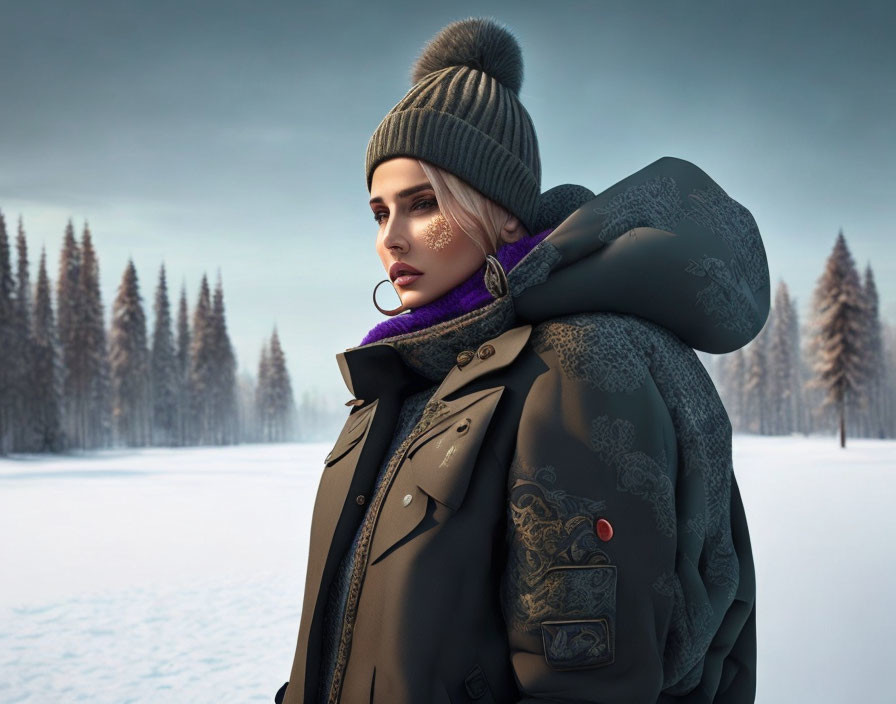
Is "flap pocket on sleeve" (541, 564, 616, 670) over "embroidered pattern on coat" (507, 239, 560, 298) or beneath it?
beneath

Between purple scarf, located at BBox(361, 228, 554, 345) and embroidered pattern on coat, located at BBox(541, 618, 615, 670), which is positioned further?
purple scarf, located at BBox(361, 228, 554, 345)

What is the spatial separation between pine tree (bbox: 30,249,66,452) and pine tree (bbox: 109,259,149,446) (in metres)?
9.61

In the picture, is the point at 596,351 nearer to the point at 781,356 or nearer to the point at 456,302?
the point at 456,302

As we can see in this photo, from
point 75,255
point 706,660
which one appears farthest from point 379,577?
point 75,255

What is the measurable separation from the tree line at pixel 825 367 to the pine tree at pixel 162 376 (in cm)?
4402

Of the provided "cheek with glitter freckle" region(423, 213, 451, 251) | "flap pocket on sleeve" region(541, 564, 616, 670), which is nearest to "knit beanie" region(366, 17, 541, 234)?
"cheek with glitter freckle" region(423, 213, 451, 251)

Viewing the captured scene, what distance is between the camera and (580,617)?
1.43 metres

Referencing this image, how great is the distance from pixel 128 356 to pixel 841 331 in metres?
48.8

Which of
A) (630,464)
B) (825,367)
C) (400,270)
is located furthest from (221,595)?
(825,367)

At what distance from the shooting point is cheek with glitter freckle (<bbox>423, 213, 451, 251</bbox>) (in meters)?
2.02

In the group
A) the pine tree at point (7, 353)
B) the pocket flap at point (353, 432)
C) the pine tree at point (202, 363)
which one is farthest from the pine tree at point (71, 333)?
the pocket flap at point (353, 432)

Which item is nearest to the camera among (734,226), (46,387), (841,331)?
(734,226)

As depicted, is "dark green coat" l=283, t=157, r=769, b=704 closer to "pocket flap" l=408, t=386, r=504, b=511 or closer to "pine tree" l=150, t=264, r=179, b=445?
"pocket flap" l=408, t=386, r=504, b=511

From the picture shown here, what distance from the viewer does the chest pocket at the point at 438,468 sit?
153 centimetres
